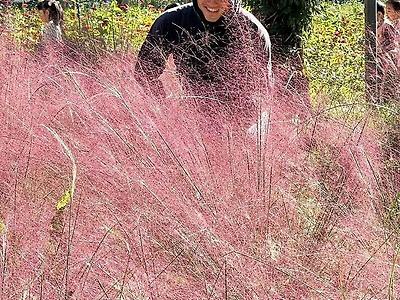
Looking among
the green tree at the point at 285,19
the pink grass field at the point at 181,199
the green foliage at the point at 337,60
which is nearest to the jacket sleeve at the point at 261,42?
the pink grass field at the point at 181,199

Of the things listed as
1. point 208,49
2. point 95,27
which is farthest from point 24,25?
point 208,49

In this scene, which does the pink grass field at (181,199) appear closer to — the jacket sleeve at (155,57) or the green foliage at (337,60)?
the jacket sleeve at (155,57)

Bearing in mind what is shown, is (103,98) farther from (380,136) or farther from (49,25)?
(49,25)

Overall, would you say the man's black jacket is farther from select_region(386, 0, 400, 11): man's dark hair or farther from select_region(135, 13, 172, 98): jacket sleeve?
select_region(386, 0, 400, 11): man's dark hair

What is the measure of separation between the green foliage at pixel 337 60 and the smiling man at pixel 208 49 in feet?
1.15

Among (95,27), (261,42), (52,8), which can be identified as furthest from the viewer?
(95,27)

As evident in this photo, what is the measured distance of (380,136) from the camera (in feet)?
9.10

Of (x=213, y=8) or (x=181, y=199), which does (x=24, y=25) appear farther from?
(x=181, y=199)

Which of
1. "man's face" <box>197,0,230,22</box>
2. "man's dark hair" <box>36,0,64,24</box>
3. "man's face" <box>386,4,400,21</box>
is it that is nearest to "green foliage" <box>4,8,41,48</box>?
"man's dark hair" <box>36,0,64,24</box>

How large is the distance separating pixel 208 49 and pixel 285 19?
2.12m

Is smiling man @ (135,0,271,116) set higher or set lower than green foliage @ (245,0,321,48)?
higher

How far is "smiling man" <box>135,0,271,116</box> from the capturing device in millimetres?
A: 2787

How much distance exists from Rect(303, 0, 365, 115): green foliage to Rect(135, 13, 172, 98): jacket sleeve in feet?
2.02

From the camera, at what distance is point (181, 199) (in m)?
2.03
